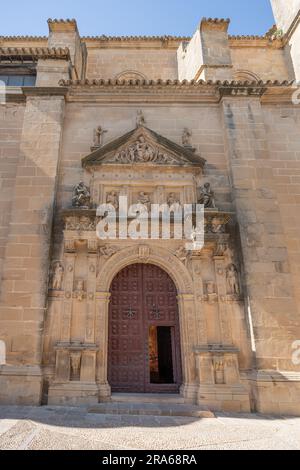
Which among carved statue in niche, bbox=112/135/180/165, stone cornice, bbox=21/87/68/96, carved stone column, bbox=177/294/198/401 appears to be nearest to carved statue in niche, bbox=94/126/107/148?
carved statue in niche, bbox=112/135/180/165

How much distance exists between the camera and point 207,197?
750 centimetres

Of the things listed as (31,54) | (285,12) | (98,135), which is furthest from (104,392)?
(285,12)

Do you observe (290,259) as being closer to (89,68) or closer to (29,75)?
(29,75)

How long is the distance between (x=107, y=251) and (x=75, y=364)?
2.47 meters

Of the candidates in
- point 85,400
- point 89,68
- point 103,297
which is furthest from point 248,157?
point 89,68

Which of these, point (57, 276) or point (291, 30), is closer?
point (57, 276)

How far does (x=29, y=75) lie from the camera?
380 inches

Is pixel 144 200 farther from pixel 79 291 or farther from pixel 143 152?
pixel 79 291

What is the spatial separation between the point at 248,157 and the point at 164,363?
22.6 feet

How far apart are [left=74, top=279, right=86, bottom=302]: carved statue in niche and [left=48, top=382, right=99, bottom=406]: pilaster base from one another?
1.69m

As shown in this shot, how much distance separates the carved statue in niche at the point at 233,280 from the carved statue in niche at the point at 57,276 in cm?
374

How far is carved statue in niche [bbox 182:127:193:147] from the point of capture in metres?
8.31
